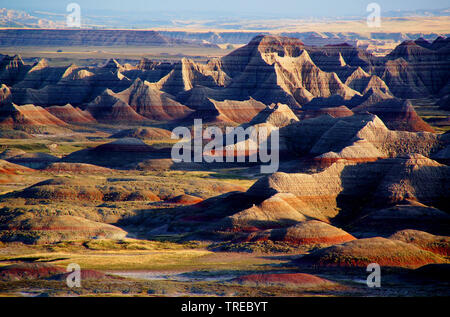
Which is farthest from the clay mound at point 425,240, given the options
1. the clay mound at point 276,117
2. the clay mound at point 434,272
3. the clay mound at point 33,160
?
the clay mound at point 276,117

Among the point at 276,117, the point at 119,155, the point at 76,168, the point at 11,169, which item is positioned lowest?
the point at 76,168

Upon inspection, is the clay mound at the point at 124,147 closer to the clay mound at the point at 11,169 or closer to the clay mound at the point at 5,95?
the clay mound at the point at 11,169

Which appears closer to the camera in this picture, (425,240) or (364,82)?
(425,240)

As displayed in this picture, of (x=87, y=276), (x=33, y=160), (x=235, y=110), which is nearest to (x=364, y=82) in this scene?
(x=235, y=110)

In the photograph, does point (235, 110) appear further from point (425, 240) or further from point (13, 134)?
point (425, 240)

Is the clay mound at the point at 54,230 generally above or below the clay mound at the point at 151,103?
below

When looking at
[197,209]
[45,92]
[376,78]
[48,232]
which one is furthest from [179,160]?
[376,78]

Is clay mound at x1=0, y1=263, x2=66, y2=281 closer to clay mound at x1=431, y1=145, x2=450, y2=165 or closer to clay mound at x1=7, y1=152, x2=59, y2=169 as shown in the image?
clay mound at x1=431, y1=145, x2=450, y2=165
